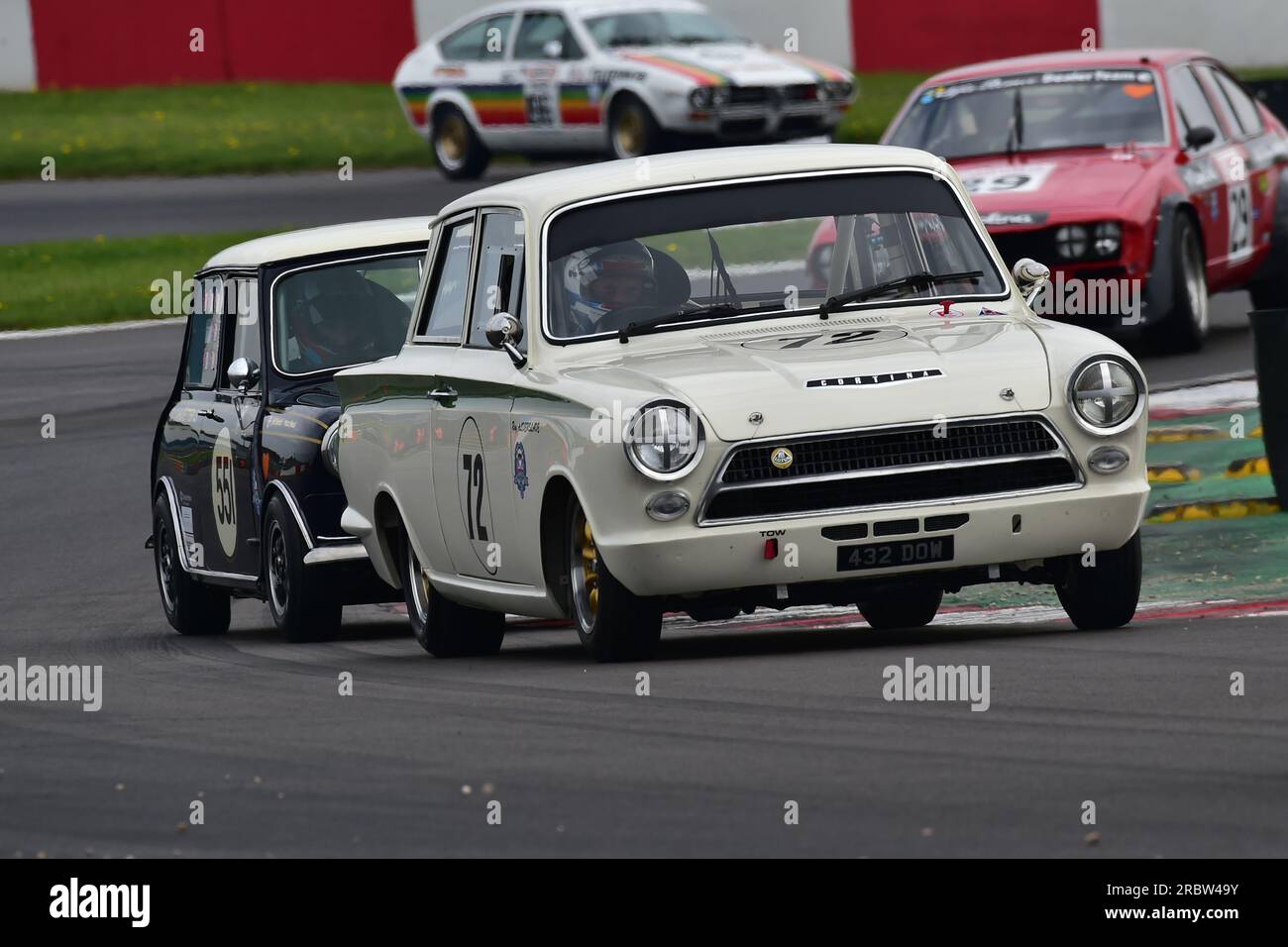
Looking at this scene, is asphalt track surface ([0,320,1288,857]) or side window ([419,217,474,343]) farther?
side window ([419,217,474,343])

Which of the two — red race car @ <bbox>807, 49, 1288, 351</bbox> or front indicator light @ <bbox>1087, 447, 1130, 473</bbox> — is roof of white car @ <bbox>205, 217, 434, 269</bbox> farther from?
red race car @ <bbox>807, 49, 1288, 351</bbox>

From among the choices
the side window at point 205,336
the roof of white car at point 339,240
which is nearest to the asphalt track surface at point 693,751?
the roof of white car at point 339,240

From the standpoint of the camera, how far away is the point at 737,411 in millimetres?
8281

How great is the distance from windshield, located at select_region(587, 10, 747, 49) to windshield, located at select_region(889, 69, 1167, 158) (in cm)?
1178

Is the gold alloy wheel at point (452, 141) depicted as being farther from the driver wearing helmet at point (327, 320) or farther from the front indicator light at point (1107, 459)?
the front indicator light at point (1107, 459)

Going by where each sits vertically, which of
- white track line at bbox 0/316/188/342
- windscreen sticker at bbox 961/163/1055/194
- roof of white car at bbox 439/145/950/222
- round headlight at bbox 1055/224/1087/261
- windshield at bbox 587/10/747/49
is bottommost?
white track line at bbox 0/316/188/342

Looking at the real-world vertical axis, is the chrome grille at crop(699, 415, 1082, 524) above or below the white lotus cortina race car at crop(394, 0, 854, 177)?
above

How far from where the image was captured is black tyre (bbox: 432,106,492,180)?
29500 millimetres

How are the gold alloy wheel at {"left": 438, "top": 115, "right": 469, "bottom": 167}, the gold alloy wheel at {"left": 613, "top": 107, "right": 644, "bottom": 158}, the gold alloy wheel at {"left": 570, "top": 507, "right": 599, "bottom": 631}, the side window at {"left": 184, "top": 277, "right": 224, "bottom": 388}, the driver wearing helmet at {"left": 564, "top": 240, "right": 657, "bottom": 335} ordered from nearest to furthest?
the gold alloy wheel at {"left": 570, "top": 507, "right": 599, "bottom": 631}, the driver wearing helmet at {"left": 564, "top": 240, "right": 657, "bottom": 335}, the side window at {"left": 184, "top": 277, "right": 224, "bottom": 388}, the gold alloy wheel at {"left": 613, "top": 107, "right": 644, "bottom": 158}, the gold alloy wheel at {"left": 438, "top": 115, "right": 469, "bottom": 167}

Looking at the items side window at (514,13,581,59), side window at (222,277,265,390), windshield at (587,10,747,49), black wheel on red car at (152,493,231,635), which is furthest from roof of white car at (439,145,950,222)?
side window at (514,13,581,59)

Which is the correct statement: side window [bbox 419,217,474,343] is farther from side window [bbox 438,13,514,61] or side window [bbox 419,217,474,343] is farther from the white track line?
side window [bbox 438,13,514,61]

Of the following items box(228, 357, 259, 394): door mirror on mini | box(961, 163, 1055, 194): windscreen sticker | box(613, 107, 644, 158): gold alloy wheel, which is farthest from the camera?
box(613, 107, 644, 158): gold alloy wheel

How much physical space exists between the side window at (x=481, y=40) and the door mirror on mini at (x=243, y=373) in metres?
18.2

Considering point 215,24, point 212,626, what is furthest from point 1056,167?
point 215,24
